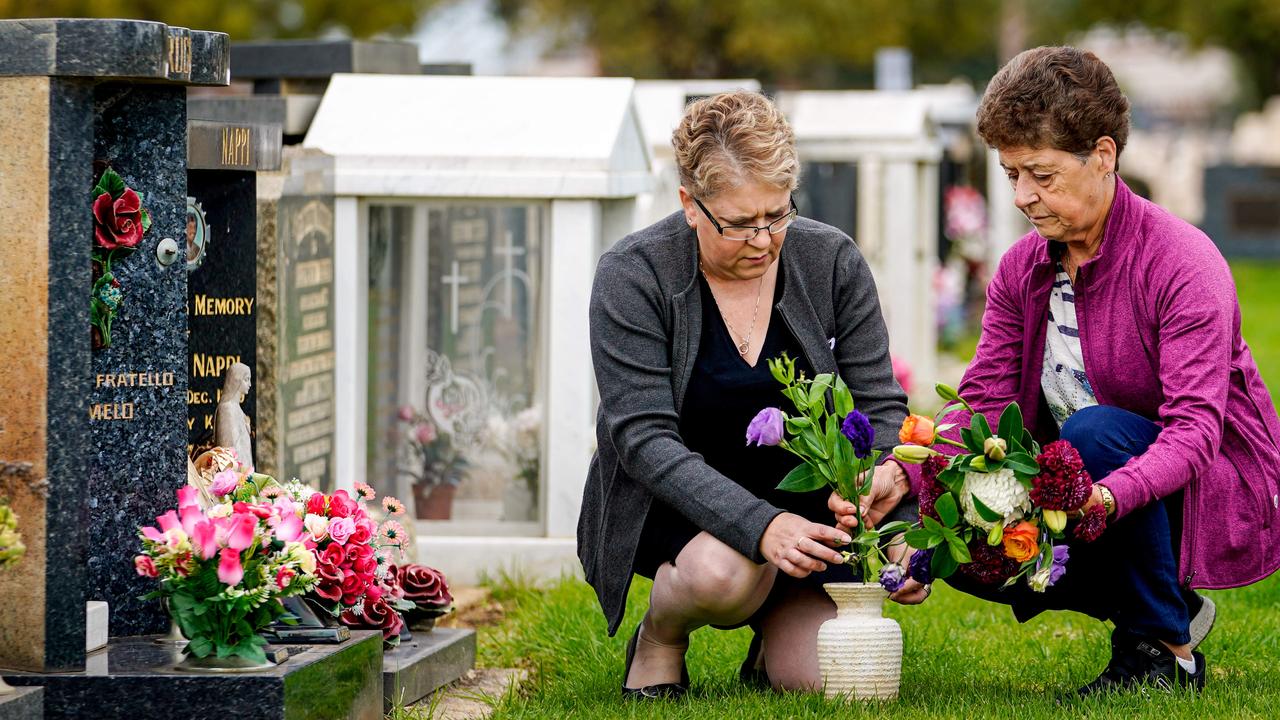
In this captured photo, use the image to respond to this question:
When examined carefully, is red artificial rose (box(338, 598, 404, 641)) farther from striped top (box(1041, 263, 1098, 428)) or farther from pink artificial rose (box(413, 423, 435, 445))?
pink artificial rose (box(413, 423, 435, 445))

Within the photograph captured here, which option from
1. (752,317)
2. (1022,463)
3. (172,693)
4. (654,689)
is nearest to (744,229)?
(752,317)

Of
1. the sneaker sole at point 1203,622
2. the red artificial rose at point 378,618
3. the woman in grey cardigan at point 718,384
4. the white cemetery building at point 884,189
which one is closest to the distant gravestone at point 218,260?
the red artificial rose at point 378,618

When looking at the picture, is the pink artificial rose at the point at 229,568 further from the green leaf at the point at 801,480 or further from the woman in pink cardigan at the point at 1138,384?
the woman in pink cardigan at the point at 1138,384

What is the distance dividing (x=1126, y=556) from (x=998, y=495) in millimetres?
455

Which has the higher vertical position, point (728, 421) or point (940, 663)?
point (728, 421)

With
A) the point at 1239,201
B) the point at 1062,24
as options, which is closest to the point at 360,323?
the point at 1239,201

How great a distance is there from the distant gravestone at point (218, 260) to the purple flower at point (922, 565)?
78.5 inches

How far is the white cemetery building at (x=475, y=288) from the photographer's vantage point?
20.2ft

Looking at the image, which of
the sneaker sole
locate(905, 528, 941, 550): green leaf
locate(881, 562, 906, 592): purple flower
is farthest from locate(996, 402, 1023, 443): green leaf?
the sneaker sole

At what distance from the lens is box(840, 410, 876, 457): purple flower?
3678 mm

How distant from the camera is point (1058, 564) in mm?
3672

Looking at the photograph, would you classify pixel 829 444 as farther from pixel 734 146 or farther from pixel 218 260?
pixel 218 260

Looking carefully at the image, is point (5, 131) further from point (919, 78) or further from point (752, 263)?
point (919, 78)

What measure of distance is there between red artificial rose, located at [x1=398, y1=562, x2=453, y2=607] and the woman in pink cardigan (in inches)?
51.2
